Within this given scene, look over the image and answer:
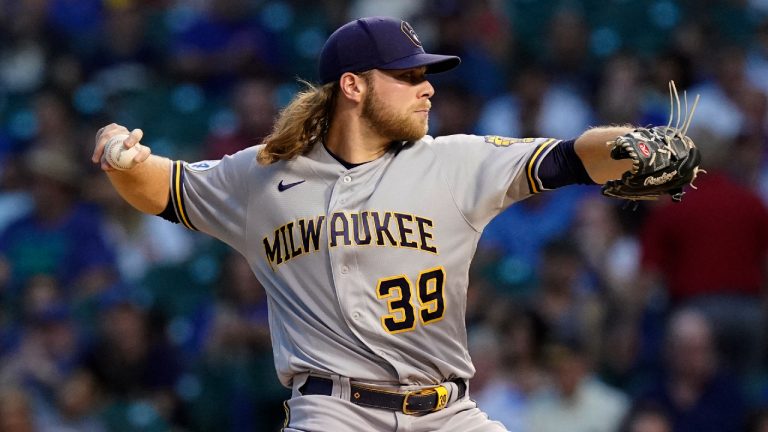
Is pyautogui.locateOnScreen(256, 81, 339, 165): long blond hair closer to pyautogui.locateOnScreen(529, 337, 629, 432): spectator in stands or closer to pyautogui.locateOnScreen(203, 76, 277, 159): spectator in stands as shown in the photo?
pyautogui.locateOnScreen(529, 337, 629, 432): spectator in stands

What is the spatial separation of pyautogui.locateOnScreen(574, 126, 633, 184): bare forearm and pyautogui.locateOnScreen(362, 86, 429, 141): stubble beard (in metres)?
0.54

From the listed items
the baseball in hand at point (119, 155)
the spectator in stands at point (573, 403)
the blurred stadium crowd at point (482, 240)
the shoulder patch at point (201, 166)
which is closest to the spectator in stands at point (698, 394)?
the blurred stadium crowd at point (482, 240)

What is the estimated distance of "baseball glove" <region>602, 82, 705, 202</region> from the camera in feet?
12.9

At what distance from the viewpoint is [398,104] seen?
4.40 meters

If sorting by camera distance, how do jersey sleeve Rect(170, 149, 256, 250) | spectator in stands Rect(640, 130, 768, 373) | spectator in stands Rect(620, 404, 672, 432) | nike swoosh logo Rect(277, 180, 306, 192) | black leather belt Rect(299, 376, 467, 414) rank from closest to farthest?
black leather belt Rect(299, 376, 467, 414), nike swoosh logo Rect(277, 180, 306, 192), jersey sleeve Rect(170, 149, 256, 250), spectator in stands Rect(620, 404, 672, 432), spectator in stands Rect(640, 130, 768, 373)

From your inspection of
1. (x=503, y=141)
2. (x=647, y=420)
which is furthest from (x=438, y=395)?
(x=647, y=420)

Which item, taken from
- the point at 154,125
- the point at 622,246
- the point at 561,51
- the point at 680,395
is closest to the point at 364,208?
the point at 680,395

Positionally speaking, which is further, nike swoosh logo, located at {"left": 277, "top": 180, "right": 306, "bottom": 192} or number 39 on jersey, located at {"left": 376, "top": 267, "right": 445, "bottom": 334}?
nike swoosh logo, located at {"left": 277, "top": 180, "right": 306, "bottom": 192}

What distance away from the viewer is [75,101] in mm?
9938

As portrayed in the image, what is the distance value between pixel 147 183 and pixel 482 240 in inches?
143

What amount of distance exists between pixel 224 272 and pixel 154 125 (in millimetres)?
2040

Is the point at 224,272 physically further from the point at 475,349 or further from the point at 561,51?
the point at 561,51

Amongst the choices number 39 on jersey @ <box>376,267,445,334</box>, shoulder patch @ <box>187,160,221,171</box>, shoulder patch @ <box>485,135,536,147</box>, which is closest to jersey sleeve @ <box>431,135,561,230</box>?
shoulder patch @ <box>485,135,536,147</box>

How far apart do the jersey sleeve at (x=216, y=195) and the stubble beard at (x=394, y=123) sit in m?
0.44
